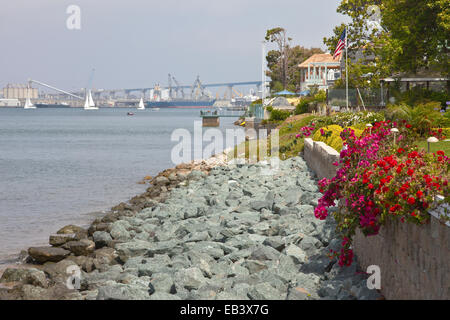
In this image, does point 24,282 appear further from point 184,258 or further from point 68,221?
point 68,221

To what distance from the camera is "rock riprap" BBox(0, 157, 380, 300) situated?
7848mm

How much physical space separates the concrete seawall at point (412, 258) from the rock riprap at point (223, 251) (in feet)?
1.23

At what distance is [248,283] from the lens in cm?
827

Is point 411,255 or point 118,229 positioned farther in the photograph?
point 118,229

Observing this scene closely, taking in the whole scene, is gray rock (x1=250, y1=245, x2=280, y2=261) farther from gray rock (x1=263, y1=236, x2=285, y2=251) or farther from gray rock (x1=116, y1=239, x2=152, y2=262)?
gray rock (x1=116, y1=239, x2=152, y2=262)

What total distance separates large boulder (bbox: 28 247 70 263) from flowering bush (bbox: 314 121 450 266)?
6352 mm

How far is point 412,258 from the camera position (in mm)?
6082

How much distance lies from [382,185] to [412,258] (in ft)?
2.97

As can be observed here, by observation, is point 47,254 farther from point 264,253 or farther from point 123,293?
point 264,253

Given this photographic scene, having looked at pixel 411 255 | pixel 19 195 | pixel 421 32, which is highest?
A: pixel 421 32

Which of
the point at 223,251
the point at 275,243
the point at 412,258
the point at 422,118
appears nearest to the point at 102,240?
the point at 223,251
